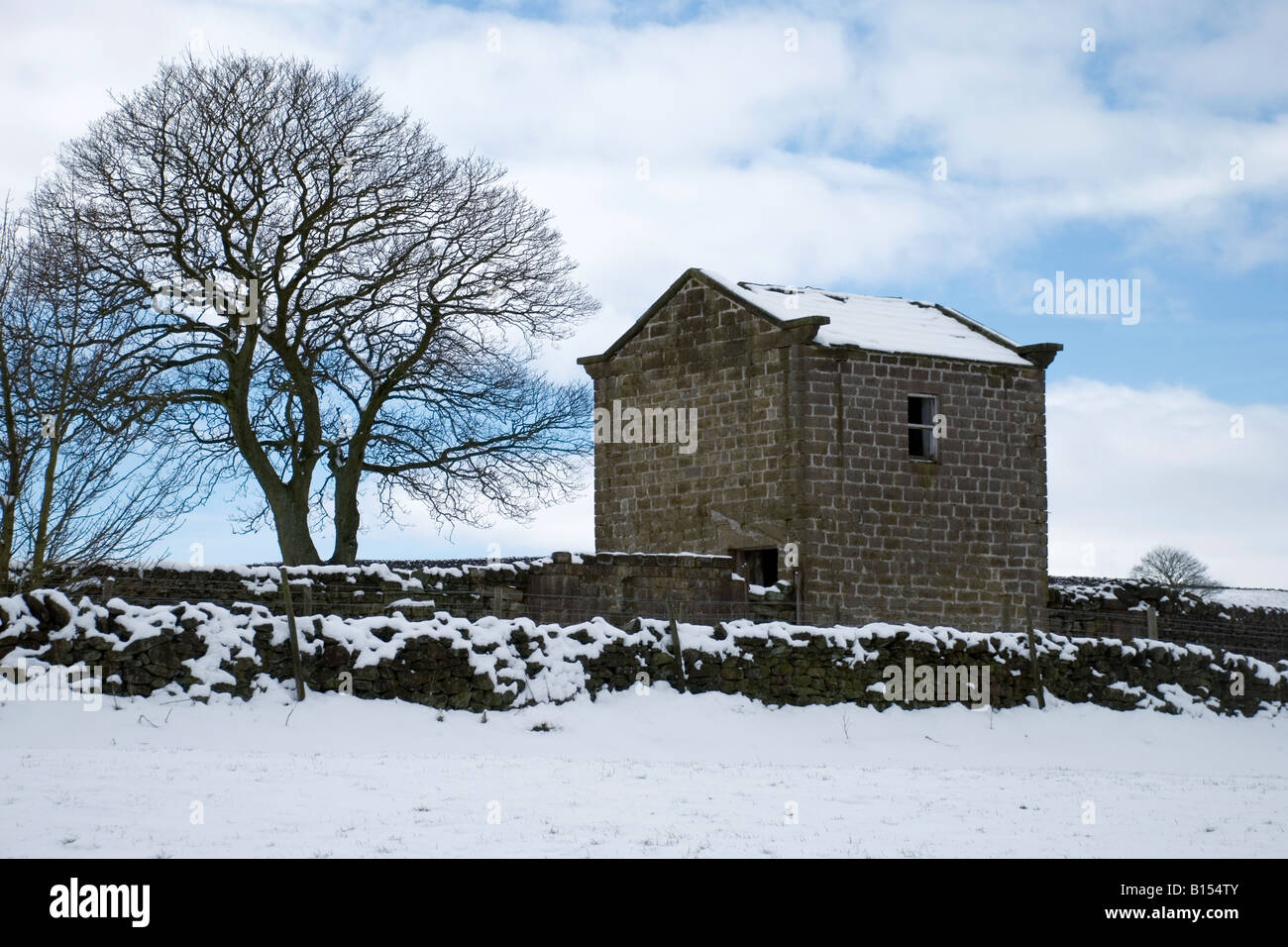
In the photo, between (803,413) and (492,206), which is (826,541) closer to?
(803,413)

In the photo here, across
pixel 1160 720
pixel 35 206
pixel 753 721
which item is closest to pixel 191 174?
pixel 35 206

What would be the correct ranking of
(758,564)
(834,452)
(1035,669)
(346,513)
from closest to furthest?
(1035,669) → (834,452) → (758,564) → (346,513)

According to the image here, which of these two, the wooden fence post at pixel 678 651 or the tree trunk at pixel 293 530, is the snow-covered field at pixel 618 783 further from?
the tree trunk at pixel 293 530

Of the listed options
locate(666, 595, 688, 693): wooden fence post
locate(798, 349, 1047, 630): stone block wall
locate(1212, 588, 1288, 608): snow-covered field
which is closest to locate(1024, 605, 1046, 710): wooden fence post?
locate(798, 349, 1047, 630): stone block wall

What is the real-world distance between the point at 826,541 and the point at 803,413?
2.41m

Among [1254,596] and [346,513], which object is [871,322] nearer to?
[346,513]

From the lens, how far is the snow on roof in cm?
2856

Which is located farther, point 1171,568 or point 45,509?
point 1171,568

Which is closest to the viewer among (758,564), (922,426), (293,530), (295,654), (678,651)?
(295,654)

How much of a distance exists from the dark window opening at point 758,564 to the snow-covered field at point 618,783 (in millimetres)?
7159

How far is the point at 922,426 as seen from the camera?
2859 cm

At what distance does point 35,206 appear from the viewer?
101 ft

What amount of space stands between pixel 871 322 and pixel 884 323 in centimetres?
37

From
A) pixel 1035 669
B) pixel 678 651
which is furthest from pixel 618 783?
pixel 1035 669
